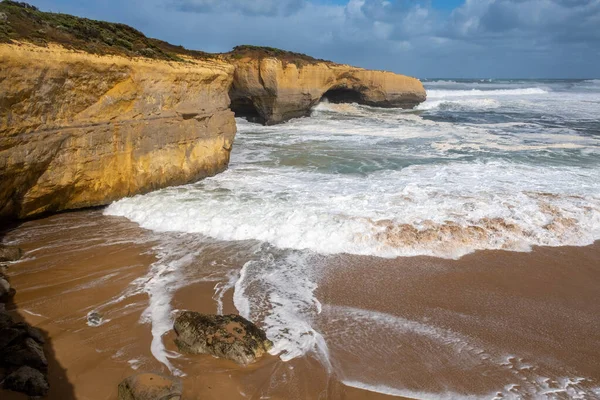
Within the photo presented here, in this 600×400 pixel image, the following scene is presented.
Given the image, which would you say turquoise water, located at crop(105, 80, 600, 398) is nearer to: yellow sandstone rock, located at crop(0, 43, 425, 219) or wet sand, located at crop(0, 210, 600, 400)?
wet sand, located at crop(0, 210, 600, 400)

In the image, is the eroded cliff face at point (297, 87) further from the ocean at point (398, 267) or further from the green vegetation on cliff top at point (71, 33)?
the green vegetation on cliff top at point (71, 33)

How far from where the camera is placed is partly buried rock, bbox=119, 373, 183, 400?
285cm

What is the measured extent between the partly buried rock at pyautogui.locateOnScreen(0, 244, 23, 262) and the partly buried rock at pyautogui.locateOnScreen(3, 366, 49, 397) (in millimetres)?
2613

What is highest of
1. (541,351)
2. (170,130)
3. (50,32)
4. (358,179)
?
(50,32)

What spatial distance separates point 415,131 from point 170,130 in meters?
11.2

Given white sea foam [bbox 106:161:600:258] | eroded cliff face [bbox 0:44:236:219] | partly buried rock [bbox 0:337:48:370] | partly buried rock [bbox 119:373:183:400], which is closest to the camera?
partly buried rock [bbox 119:373:183:400]

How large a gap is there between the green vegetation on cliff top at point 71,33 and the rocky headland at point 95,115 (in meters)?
0.02

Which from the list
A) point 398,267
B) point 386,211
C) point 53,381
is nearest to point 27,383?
point 53,381

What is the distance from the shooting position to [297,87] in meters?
19.2

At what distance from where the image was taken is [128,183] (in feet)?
24.0

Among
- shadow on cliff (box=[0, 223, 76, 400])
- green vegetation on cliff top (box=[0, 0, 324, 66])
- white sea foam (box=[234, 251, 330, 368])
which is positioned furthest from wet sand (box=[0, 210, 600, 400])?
green vegetation on cliff top (box=[0, 0, 324, 66])

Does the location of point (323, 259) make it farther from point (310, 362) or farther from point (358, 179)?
point (358, 179)

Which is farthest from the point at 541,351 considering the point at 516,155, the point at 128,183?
the point at 516,155

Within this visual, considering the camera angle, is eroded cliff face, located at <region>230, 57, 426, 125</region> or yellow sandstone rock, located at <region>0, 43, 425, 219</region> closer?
yellow sandstone rock, located at <region>0, 43, 425, 219</region>
